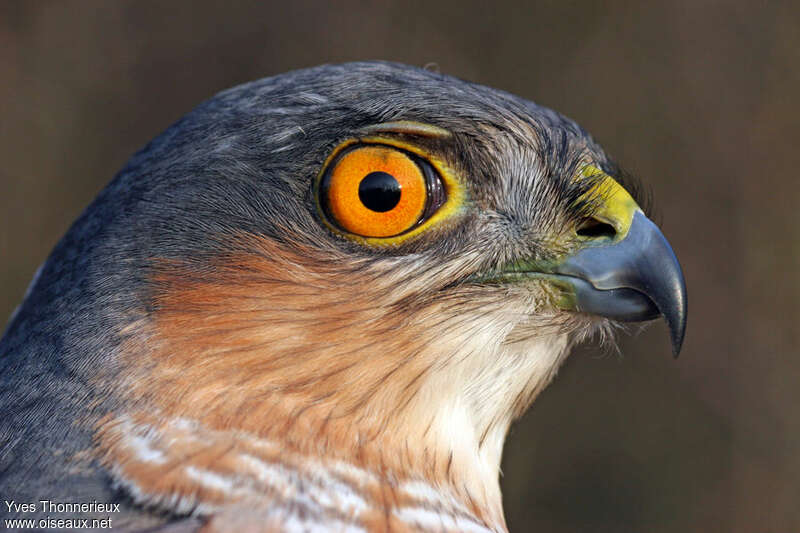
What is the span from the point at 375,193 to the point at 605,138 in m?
4.64

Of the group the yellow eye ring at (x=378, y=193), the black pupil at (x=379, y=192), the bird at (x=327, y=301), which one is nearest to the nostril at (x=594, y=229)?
the bird at (x=327, y=301)

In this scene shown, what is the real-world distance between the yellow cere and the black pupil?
515 millimetres

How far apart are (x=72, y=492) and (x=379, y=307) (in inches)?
29.8

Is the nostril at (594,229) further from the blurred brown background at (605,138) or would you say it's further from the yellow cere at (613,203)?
the blurred brown background at (605,138)

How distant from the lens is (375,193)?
2.12m

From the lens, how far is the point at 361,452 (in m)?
2.09

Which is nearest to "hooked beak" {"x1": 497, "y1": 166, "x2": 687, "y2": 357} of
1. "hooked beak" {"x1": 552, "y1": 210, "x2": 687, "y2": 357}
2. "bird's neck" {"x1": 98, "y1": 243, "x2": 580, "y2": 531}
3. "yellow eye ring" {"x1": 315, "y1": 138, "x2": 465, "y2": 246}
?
"hooked beak" {"x1": 552, "y1": 210, "x2": 687, "y2": 357}

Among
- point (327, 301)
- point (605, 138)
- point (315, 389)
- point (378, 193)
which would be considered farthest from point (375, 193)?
point (605, 138)

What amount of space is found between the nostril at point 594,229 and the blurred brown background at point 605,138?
158 inches

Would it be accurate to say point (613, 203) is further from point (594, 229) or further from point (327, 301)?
point (327, 301)

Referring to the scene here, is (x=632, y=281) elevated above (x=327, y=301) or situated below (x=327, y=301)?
above

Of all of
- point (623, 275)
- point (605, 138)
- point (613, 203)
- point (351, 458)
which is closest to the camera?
point (351, 458)

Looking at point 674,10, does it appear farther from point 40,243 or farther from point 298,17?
point 40,243

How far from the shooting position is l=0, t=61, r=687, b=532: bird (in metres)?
1.95
